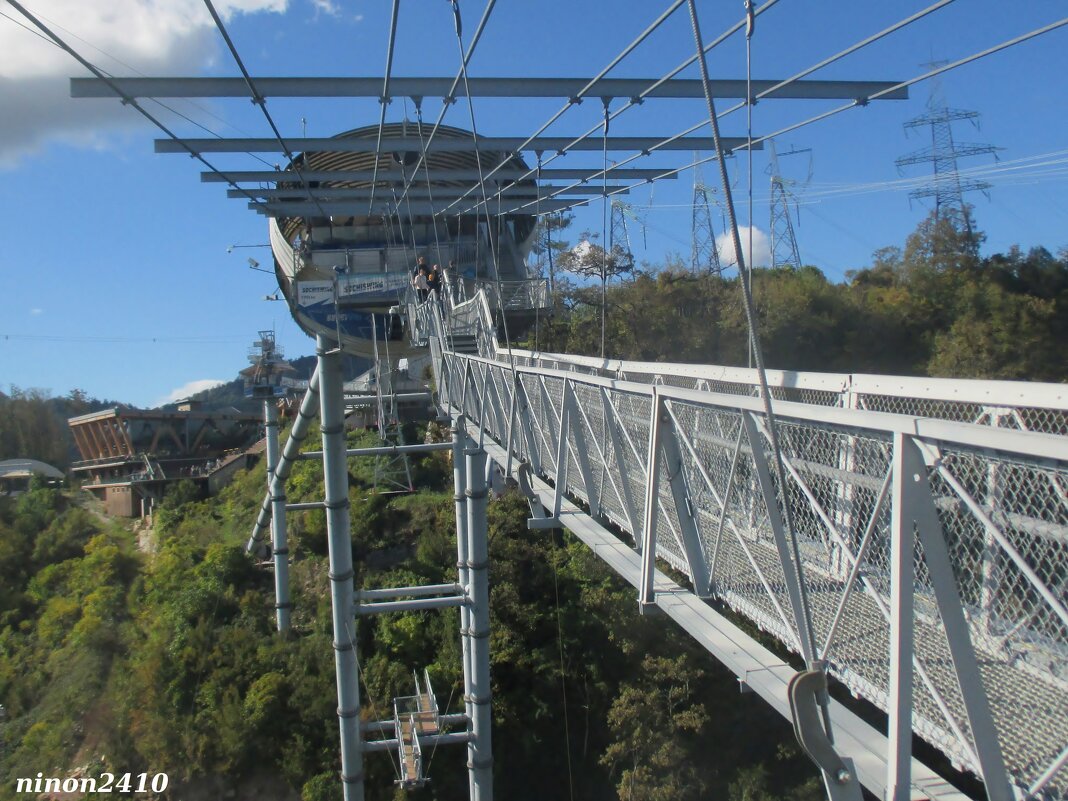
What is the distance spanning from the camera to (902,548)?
93.4 inches

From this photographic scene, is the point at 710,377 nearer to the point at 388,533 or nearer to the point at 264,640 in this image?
the point at 264,640

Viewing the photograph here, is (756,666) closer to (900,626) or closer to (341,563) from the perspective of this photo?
(900,626)

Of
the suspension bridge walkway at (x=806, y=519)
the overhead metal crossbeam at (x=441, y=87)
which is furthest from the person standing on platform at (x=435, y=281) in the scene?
the overhead metal crossbeam at (x=441, y=87)

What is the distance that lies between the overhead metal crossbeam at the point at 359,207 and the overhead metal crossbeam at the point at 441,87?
523 cm

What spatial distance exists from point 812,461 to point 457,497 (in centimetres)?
696

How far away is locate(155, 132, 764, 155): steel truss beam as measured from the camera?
10938 millimetres

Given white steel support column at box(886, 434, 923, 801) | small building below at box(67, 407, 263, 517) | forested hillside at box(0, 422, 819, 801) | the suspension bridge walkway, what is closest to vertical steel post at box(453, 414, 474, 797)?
the suspension bridge walkway

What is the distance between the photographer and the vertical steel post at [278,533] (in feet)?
48.6

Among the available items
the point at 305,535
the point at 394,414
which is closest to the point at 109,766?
the point at 305,535

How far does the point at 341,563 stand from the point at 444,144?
18.7 ft

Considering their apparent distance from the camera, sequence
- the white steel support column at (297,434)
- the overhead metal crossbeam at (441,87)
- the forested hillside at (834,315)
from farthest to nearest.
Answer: the forested hillside at (834,315)
the white steel support column at (297,434)
the overhead metal crossbeam at (441,87)

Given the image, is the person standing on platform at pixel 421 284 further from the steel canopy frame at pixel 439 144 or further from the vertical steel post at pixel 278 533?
the vertical steel post at pixel 278 533

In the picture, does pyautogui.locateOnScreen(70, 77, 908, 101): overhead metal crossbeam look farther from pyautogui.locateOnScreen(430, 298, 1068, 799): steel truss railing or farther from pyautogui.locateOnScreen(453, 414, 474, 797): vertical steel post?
pyautogui.locateOnScreen(430, 298, 1068, 799): steel truss railing

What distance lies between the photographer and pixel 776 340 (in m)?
23.0
